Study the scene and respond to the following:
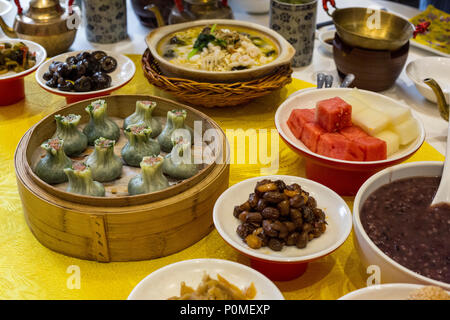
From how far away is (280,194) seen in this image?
1.43 metres

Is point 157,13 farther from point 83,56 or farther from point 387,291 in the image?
point 387,291

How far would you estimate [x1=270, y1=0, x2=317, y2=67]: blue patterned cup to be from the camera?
8.27 feet

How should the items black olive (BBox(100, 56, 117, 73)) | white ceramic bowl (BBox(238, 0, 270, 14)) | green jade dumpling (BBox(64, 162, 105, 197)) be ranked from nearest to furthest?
1. green jade dumpling (BBox(64, 162, 105, 197))
2. black olive (BBox(100, 56, 117, 73))
3. white ceramic bowl (BBox(238, 0, 270, 14))

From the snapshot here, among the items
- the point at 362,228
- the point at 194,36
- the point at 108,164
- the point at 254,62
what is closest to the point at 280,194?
the point at 362,228

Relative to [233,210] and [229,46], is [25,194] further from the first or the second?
[229,46]

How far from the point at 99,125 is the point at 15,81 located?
2.08 ft

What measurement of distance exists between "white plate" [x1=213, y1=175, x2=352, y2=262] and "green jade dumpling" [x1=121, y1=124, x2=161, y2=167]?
0.39m

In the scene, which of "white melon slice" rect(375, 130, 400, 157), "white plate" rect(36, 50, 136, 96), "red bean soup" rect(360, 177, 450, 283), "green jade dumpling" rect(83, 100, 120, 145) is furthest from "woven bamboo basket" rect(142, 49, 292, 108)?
"red bean soup" rect(360, 177, 450, 283)

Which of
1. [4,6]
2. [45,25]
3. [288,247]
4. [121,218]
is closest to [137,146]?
[121,218]

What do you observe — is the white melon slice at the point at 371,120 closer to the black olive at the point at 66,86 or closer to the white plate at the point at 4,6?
the black olive at the point at 66,86

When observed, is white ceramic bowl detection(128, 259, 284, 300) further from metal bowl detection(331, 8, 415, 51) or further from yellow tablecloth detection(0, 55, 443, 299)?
metal bowl detection(331, 8, 415, 51)

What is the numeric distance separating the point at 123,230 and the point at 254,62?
1.14m

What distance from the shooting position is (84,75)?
2.22 m

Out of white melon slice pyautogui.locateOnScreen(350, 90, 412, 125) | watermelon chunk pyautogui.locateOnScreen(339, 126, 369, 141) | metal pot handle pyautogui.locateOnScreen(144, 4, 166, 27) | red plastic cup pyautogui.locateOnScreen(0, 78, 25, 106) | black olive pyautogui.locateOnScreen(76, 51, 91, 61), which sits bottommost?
red plastic cup pyautogui.locateOnScreen(0, 78, 25, 106)
